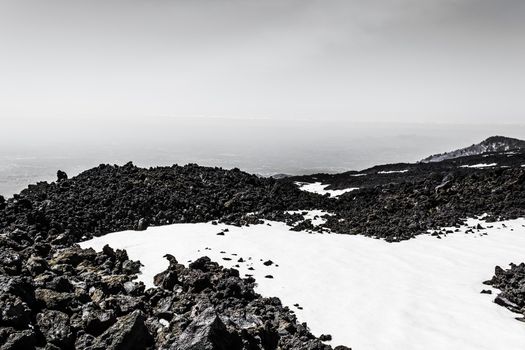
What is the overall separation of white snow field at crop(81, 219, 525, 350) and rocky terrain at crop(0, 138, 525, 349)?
4.29ft

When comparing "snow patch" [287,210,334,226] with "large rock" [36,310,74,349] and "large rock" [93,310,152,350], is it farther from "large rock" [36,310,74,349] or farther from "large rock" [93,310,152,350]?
"large rock" [36,310,74,349]

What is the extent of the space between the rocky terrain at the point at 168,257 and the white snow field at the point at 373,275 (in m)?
1.31

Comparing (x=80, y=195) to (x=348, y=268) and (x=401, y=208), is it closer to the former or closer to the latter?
(x=348, y=268)

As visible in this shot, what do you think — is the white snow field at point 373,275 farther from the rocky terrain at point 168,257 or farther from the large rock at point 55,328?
the large rock at point 55,328

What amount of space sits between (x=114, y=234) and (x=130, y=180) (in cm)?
1017

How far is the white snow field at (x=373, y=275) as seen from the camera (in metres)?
12.1

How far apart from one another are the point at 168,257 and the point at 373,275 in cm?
1007

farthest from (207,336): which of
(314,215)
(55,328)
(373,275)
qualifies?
(314,215)

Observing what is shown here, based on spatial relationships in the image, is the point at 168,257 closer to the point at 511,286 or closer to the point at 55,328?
the point at 55,328

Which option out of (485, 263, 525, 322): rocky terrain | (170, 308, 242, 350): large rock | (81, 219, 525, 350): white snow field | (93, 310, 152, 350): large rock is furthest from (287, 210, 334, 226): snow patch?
(93, 310, 152, 350): large rock

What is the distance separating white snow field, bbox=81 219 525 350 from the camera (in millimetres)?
12117

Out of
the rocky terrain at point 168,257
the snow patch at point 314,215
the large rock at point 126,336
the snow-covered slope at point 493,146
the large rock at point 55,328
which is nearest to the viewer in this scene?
the large rock at point 126,336

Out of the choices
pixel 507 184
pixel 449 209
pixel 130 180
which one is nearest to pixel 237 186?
pixel 130 180

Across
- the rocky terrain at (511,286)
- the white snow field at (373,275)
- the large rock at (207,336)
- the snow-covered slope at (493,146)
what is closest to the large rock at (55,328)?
the large rock at (207,336)
